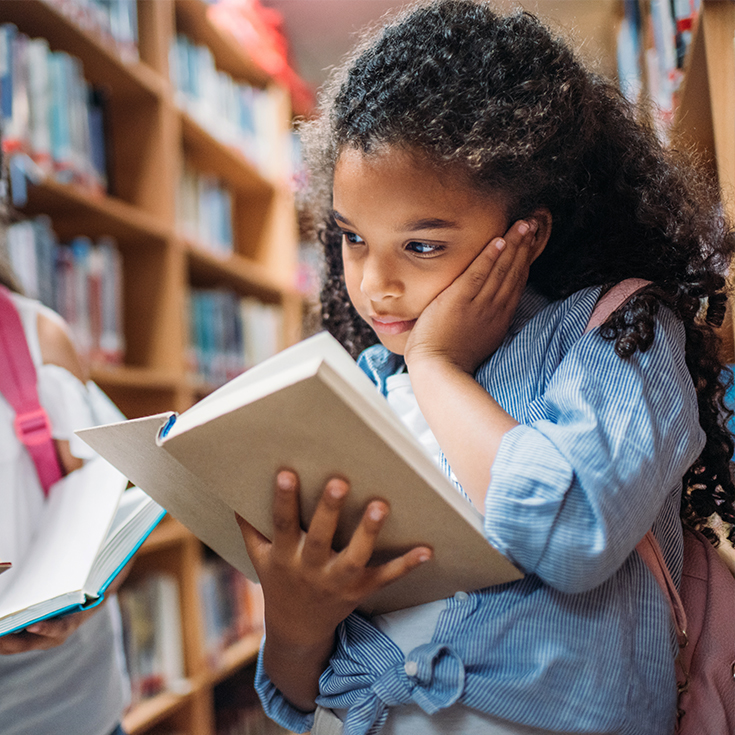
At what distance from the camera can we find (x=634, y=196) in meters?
0.71

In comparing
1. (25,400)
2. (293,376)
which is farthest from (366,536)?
(25,400)

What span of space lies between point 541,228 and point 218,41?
202cm

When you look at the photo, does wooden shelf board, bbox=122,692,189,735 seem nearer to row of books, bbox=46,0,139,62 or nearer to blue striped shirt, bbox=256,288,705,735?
blue striped shirt, bbox=256,288,705,735

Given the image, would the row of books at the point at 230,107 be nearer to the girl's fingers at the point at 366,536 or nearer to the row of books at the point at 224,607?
the row of books at the point at 224,607

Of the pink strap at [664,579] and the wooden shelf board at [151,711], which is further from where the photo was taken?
the wooden shelf board at [151,711]

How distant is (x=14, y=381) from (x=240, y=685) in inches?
64.2

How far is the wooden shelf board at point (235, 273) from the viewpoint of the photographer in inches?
81.0

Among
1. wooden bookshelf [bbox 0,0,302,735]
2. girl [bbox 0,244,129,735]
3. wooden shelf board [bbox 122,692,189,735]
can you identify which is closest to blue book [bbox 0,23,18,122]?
wooden bookshelf [bbox 0,0,302,735]

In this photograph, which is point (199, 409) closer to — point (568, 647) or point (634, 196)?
point (568, 647)

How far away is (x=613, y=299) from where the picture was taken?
59cm

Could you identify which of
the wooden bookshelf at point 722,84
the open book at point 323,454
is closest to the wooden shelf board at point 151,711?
the open book at point 323,454

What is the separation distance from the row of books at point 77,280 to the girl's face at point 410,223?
3.40 ft

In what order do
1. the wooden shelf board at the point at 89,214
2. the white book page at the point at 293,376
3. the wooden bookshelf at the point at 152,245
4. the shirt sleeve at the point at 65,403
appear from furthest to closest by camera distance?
the wooden bookshelf at the point at 152,245
the wooden shelf board at the point at 89,214
the shirt sleeve at the point at 65,403
the white book page at the point at 293,376

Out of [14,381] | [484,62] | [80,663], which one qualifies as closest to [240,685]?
Answer: [80,663]
